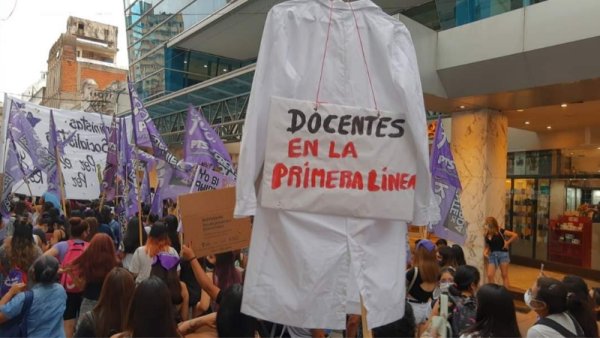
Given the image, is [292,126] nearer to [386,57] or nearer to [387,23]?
[386,57]

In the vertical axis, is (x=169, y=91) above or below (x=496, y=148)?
above

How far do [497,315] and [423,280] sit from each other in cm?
158

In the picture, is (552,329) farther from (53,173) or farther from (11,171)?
(53,173)

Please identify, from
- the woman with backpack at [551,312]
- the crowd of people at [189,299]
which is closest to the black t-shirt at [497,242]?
the crowd of people at [189,299]

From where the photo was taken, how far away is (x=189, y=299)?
510 centimetres

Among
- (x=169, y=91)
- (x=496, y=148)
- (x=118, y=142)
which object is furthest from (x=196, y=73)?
(x=496, y=148)

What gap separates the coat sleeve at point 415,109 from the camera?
268cm

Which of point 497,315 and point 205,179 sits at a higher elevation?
point 205,179

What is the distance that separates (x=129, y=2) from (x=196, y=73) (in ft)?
37.8

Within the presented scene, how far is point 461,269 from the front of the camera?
14.4 ft

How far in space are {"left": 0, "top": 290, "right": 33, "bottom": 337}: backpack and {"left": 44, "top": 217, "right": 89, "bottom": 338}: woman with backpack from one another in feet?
3.74

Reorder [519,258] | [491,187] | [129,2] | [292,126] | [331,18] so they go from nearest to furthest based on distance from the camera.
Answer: [292,126] → [331,18] → [491,187] → [519,258] → [129,2]

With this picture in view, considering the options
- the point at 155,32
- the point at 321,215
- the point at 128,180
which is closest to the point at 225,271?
the point at 321,215

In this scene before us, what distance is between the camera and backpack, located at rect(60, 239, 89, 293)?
5180 mm
